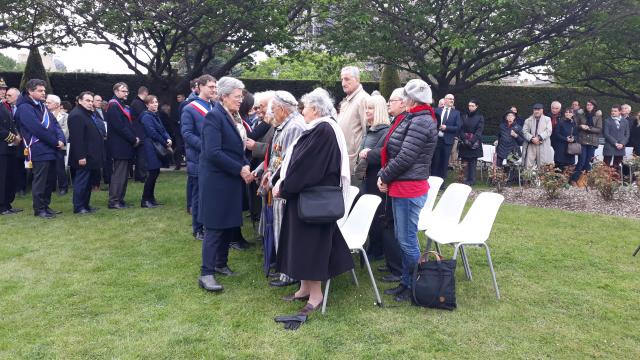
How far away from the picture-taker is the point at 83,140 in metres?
7.93

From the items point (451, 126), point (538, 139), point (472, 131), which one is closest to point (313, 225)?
point (451, 126)

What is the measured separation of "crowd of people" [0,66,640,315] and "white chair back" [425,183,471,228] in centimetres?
43

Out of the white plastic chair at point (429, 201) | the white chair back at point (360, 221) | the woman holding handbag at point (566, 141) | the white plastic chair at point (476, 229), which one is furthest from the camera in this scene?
the woman holding handbag at point (566, 141)

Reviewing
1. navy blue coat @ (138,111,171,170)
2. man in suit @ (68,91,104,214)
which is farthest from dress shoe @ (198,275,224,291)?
man in suit @ (68,91,104,214)

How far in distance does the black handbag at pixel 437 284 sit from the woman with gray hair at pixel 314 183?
2.11 ft

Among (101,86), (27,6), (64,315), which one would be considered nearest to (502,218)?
(64,315)

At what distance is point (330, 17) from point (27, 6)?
24.3 ft

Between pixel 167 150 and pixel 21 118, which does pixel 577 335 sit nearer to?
pixel 167 150

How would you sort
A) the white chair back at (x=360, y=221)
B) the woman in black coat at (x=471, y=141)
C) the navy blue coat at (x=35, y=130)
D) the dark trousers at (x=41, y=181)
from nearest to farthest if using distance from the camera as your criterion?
the white chair back at (x=360, y=221), the navy blue coat at (x=35, y=130), the dark trousers at (x=41, y=181), the woman in black coat at (x=471, y=141)

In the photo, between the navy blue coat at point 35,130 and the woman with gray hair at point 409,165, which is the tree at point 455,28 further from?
the woman with gray hair at point 409,165

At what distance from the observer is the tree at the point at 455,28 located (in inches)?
441

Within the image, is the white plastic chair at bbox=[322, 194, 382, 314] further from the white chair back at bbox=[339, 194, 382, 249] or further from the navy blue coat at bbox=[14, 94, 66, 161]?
the navy blue coat at bbox=[14, 94, 66, 161]

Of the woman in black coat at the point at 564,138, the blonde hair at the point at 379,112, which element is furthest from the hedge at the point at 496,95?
the blonde hair at the point at 379,112

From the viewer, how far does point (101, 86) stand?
16516 millimetres
